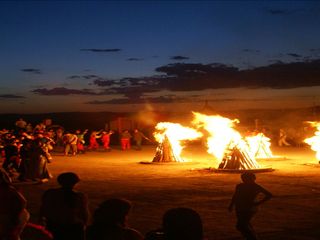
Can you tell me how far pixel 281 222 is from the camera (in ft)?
32.6

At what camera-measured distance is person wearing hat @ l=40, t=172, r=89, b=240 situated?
5629mm

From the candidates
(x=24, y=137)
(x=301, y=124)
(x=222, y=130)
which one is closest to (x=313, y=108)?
(x=301, y=124)

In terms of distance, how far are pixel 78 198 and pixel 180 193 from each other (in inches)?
338

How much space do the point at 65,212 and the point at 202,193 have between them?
874 centimetres

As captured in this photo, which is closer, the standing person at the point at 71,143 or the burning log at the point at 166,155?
the burning log at the point at 166,155

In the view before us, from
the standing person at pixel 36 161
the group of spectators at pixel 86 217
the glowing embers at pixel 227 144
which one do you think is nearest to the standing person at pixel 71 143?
the glowing embers at pixel 227 144

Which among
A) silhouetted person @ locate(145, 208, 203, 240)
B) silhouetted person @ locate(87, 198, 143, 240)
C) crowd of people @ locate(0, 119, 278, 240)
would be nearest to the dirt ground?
crowd of people @ locate(0, 119, 278, 240)

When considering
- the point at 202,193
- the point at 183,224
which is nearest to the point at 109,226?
the point at 183,224

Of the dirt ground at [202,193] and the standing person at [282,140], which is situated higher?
the standing person at [282,140]

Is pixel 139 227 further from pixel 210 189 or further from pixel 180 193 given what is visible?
pixel 210 189

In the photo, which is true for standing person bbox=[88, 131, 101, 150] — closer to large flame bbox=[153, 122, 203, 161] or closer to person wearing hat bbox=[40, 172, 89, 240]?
large flame bbox=[153, 122, 203, 161]

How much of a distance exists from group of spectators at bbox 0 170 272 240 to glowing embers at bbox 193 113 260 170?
11.9 m

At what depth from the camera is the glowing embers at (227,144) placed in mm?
20125

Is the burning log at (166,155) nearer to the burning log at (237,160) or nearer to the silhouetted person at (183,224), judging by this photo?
the burning log at (237,160)
